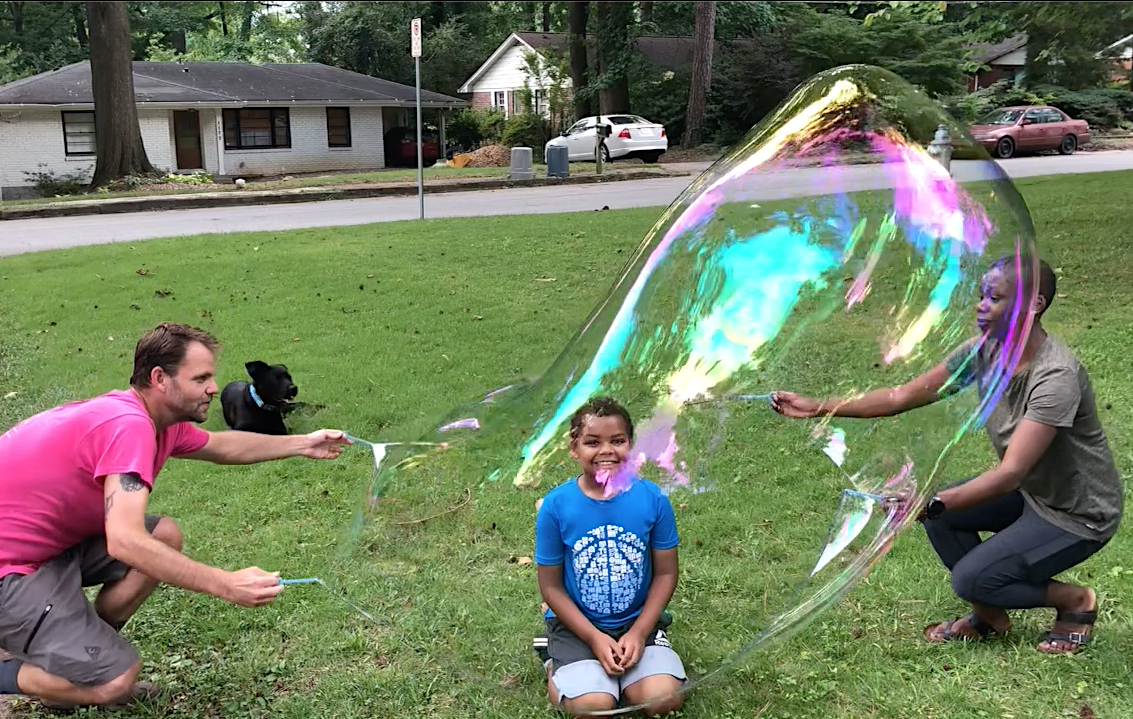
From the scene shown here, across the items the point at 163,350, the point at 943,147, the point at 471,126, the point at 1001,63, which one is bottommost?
the point at 163,350

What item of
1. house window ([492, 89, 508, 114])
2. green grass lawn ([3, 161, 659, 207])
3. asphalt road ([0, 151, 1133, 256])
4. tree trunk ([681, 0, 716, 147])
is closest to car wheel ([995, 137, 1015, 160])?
asphalt road ([0, 151, 1133, 256])

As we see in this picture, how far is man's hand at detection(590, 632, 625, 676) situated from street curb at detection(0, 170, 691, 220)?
58.1ft

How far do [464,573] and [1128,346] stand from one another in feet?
17.0

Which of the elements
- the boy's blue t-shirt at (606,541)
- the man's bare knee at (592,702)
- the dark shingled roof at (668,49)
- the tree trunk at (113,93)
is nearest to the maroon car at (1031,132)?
the dark shingled roof at (668,49)

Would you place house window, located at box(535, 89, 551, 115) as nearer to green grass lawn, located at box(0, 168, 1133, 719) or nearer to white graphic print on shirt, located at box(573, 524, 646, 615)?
green grass lawn, located at box(0, 168, 1133, 719)

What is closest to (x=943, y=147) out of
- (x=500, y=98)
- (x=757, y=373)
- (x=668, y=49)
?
(x=757, y=373)

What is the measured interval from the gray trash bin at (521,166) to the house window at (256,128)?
14406 mm

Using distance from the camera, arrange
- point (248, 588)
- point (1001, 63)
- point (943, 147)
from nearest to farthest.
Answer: point (248, 588), point (943, 147), point (1001, 63)

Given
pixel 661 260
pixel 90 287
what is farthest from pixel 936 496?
pixel 90 287

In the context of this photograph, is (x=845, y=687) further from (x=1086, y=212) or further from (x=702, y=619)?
(x=1086, y=212)

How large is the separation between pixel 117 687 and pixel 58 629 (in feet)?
0.81

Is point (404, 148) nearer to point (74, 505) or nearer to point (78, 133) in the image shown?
point (78, 133)

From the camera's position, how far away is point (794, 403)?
3287mm

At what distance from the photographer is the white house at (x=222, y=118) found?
2944 cm
